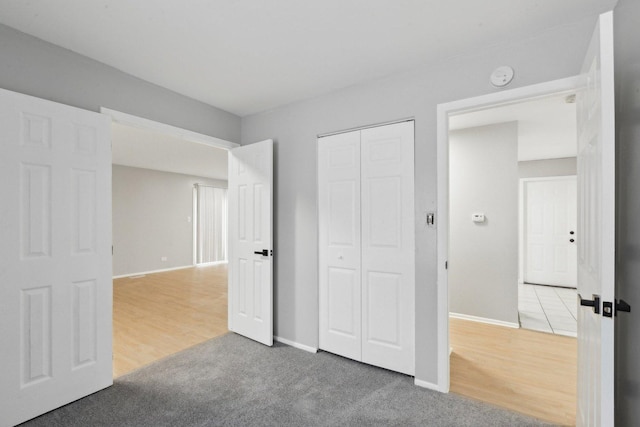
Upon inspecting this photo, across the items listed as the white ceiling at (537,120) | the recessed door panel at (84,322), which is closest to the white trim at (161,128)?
the recessed door panel at (84,322)

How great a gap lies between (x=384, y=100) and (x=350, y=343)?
216 cm

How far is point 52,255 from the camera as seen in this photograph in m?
2.08

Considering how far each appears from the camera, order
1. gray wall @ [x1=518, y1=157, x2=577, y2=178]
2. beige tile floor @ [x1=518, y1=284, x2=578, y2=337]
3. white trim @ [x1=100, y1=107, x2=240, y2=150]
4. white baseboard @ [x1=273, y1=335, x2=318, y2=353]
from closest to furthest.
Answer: white trim @ [x1=100, y1=107, x2=240, y2=150] → white baseboard @ [x1=273, y1=335, x2=318, y2=353] → beige tile floor @ [x1=518, y1=284, x2=578, y2=337] → gray wall @ [x1=518, y1=157, x2=577, y2=178]

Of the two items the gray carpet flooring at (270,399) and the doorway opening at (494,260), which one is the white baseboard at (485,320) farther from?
the gray carpet flooring at (270,399)

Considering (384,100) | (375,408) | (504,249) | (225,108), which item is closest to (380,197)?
(384,100)

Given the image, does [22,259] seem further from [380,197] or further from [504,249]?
[504,249]

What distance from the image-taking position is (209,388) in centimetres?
237

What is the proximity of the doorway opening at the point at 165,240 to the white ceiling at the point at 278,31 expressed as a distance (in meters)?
0.59

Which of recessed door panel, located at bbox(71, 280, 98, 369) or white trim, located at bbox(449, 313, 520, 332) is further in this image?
white trim, located at bbox(449, 313, 520, 332)

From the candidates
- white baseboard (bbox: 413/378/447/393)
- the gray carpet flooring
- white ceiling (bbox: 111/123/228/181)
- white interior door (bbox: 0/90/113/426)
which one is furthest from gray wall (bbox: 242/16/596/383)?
white ceiling (bbox: 111/123/228/181)

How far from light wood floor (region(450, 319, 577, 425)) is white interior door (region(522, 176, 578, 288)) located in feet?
10.8

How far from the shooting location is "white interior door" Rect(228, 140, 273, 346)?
3176 mm

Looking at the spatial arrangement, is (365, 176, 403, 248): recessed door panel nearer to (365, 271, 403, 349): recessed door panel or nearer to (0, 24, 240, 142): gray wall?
(365, 271, 403, 349): recessed door panel

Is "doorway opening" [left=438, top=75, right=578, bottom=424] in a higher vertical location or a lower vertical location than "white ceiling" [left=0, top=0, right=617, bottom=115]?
lower
